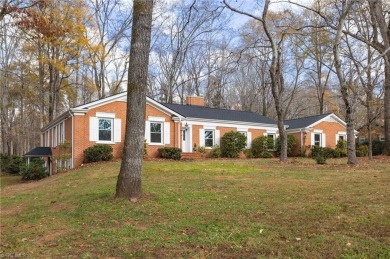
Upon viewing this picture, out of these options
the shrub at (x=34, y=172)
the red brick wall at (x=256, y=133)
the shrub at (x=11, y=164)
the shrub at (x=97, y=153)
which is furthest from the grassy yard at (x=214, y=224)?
the shrub at (x=11, y=164)

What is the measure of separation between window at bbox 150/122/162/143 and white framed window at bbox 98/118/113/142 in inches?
108

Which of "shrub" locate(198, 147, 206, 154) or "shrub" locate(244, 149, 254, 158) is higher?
"shrub" locate(198, 147, 206, 154)

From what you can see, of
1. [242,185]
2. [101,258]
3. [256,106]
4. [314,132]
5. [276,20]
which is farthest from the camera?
[256,106]

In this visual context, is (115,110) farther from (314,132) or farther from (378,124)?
(378,124)

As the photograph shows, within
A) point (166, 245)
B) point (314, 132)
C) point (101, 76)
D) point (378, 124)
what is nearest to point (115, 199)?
point (166, 245)

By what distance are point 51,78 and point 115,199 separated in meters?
26.7

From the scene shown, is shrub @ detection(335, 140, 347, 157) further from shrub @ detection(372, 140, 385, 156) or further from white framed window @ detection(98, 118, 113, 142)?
white framed window @ detection(98, 118, 113, 142)

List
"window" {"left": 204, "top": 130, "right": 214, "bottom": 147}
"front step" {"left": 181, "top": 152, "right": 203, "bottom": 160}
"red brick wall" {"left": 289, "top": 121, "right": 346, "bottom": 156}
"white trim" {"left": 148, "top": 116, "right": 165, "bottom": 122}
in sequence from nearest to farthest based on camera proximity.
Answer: "white trim" {"left": 148, "top": 116, "right": 165, "bottom": 122} → "front step" {"left": 181, "top": 152, "right": 203, "bottom": 160} → "window" {"left": 204, "top": 130, "right": 214, "bottom": 147} → "red brick wall" {"left": 289, "top": 121, "right": 346, "bottom": 156}

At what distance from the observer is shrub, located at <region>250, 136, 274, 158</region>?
26.7 meters

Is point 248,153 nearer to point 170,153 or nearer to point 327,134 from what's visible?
point 170,153

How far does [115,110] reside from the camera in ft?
69.5

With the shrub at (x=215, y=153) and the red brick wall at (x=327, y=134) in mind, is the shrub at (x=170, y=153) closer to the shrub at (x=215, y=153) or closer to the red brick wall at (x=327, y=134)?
the shrub at (x=215, y=153)

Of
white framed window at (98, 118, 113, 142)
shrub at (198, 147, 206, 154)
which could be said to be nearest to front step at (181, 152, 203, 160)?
shrub at (198, 147, 206, 154)

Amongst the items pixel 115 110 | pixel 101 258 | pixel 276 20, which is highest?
pixel 276 20
